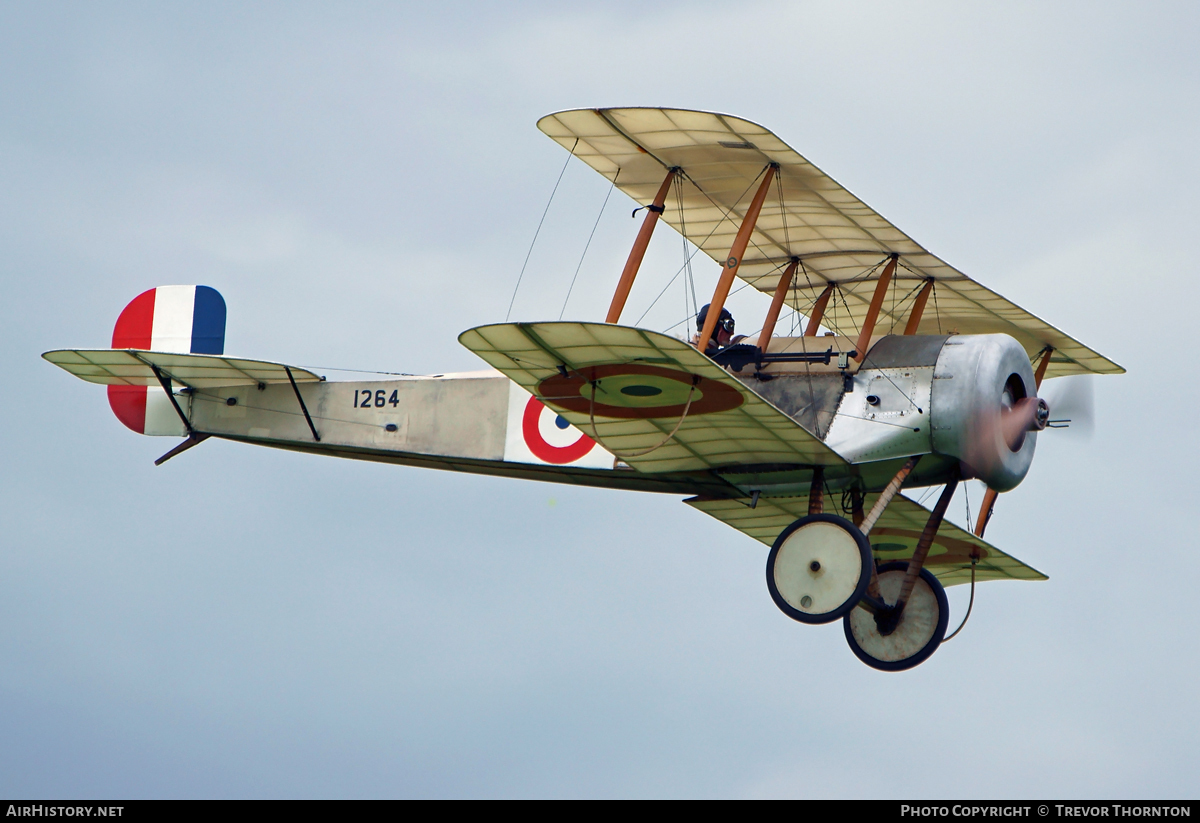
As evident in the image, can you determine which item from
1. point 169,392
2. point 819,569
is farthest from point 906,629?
point 169,392

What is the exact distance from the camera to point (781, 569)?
13.3 metres

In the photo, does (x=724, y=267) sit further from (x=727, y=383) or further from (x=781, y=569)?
(x=781, y=569)

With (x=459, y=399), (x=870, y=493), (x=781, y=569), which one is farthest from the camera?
(x=459, y=399)

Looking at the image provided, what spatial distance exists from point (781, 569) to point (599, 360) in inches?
95.3

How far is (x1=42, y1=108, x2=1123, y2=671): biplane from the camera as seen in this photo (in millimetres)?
13055

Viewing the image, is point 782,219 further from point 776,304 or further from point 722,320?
point 722,320

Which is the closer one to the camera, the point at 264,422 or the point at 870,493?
the point at 870,493

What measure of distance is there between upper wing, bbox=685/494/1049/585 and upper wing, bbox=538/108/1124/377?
74.8 inches

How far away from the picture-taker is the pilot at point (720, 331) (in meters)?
14.2

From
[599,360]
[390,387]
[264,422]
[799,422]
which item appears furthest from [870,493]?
[264,422]

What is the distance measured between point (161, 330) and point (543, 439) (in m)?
4.74

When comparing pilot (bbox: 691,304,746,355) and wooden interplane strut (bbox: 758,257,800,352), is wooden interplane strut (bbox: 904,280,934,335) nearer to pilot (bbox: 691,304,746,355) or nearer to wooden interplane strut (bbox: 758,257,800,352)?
wooden interplane strut (bbox: 758,257,800,352)

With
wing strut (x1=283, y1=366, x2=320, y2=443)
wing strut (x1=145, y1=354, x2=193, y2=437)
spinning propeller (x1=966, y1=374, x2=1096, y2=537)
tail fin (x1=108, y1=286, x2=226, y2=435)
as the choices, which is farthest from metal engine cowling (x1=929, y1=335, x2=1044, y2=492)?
tail fin (x1=108, y1=286, x2=226, y2=435)

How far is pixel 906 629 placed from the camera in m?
15.0
